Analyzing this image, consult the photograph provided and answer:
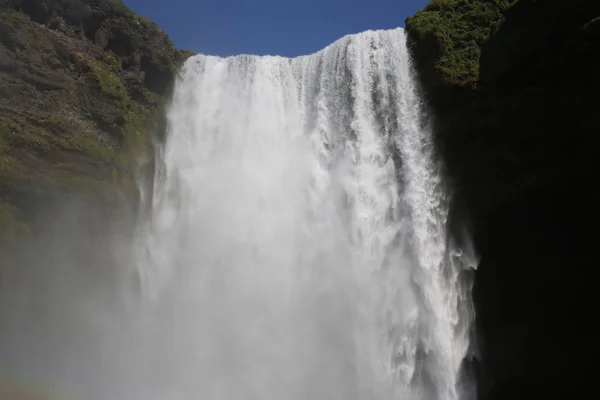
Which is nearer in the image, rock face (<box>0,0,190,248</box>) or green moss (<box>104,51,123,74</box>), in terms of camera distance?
rock face (<box>0,0,190,248</box>)

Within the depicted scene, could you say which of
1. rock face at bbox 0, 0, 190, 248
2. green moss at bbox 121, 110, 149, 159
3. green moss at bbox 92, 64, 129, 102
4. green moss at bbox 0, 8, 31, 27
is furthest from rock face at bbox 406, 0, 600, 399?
green moss at bbox 0, 8, 31, 27

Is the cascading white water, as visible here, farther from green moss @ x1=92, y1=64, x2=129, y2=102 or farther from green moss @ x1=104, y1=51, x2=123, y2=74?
green moss @ x1=104, y1=51, x2=123, y2=74

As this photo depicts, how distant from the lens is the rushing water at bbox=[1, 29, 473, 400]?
14.1 m

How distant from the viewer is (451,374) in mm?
13828

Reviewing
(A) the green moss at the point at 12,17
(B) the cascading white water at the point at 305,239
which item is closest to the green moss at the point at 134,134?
(B) the cascading white water at the point at 305,239

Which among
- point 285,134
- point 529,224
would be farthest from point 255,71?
point 529,224

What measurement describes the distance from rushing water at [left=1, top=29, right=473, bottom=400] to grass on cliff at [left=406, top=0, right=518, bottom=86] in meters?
1.12

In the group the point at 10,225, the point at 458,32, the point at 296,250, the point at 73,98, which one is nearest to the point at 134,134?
the point at 73,98

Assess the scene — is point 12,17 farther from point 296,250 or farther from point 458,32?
point 458,32

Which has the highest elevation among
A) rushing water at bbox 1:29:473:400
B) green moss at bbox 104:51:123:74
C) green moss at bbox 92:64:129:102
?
green moss at bbox 104:51:123:74

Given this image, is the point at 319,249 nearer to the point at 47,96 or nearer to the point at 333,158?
the point at 333,158

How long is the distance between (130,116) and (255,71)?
17.0 ft

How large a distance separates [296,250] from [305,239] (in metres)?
0.47

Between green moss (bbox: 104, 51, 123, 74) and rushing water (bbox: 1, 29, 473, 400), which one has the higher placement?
green moss (bbox: 104, 51, 123, 74)
